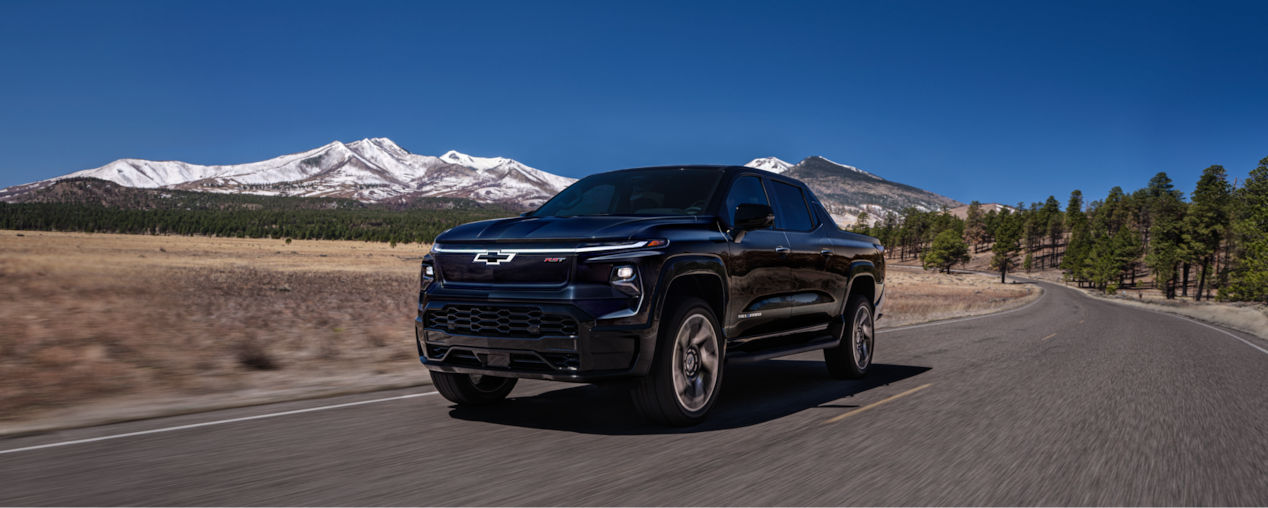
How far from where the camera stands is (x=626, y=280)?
4.79m

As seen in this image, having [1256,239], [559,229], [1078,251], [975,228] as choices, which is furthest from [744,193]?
[975,228]

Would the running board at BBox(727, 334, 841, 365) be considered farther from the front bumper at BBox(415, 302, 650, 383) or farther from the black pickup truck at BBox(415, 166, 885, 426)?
the front bumper at BBox(415, 302, 650, 383)

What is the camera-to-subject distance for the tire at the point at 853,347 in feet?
25.9

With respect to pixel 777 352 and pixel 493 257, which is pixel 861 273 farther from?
pixel 493 257

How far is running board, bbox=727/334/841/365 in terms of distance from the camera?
5852mm

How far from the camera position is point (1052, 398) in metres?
7.00

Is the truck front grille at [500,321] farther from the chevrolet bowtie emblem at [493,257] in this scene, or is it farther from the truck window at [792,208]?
the truck window at [792,208]

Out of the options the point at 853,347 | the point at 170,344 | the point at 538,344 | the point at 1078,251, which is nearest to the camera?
the point at 538,344

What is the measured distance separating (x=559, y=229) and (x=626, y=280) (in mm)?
664

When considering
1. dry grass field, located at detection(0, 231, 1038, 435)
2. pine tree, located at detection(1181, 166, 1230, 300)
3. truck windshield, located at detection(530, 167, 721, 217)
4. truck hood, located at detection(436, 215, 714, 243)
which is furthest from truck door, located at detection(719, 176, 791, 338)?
pine tree, located at detection(1181, 166, 1230, 300)

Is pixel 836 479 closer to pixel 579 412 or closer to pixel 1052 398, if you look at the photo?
pixel 579 412

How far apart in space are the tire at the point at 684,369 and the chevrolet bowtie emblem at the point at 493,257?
1.15 metres

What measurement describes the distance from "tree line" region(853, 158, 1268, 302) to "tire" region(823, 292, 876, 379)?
60.2m

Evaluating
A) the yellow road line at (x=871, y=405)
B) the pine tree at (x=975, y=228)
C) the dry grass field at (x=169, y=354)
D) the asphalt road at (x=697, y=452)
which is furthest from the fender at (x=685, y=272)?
the pine tree at (x=975, y=228)
